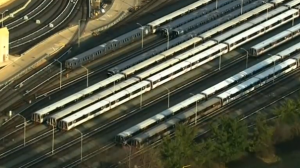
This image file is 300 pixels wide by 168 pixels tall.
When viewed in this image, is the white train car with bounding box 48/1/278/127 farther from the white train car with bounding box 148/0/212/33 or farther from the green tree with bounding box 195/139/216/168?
the green tree with bounding box 195/139/216/168

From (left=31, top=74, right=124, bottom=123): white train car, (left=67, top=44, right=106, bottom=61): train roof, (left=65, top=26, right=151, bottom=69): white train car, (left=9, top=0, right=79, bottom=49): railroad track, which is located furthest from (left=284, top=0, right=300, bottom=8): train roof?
(left=31, top=74, right=124, bottom=123): white train car

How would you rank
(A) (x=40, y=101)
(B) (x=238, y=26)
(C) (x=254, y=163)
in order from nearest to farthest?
(C) (x=254, y=163)
(A) (x=40, y=101)
(B) (x=238, y=26)

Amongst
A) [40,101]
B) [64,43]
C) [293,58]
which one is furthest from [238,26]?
[40,101]

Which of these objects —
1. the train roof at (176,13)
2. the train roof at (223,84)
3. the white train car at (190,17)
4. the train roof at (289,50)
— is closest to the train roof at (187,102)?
the train roof at (223,84)

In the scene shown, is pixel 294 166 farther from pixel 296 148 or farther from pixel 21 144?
pixel 21 144

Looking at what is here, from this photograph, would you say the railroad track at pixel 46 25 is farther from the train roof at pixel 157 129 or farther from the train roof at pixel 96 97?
the train roof at pixel 157 129

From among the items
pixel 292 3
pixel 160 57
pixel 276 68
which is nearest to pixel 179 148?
pixel 160 57

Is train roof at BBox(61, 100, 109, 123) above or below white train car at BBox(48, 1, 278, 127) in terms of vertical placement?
below

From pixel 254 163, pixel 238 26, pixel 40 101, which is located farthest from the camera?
pixel 238 26
